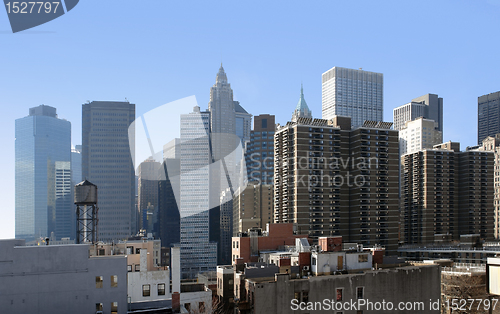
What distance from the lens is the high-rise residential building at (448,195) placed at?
118 meters

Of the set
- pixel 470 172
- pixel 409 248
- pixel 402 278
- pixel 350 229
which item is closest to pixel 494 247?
pixel 409 248

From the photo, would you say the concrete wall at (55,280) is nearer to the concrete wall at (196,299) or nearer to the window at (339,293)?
the concrete wall at (196,299)

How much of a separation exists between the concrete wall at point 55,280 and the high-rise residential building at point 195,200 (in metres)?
130

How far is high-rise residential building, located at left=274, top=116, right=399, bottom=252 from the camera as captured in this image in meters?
92.8

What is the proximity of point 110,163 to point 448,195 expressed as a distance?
12946 cm

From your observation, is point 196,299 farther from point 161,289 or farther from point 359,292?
point 359,292

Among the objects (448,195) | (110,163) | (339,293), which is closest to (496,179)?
(448,195)

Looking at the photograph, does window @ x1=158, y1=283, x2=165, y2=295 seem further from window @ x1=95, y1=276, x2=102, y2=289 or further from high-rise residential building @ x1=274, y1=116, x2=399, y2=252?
high-rise residential building @ x1=274, y1=116, x2=399, y2=252

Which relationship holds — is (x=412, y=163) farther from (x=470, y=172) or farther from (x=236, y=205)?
(x=236, y=205)

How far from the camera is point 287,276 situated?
34594 mm

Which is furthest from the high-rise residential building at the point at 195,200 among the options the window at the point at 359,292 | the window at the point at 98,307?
the window at the point at 98,307

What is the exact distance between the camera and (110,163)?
175750 mm

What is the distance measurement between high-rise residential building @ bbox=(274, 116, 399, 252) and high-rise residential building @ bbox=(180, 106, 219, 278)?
72.7 metres

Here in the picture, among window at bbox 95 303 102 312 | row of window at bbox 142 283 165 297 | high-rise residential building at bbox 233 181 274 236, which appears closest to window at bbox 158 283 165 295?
row of window at bbox 142 283 165 297
